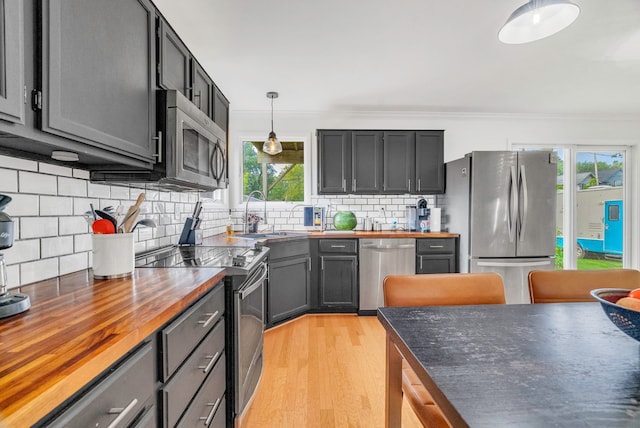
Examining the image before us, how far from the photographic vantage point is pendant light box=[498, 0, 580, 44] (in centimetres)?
127

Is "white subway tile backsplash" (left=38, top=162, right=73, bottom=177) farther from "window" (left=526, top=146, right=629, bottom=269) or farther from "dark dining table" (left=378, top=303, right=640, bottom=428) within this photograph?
"window" (left=526, top=146, right=629, bottom=269)

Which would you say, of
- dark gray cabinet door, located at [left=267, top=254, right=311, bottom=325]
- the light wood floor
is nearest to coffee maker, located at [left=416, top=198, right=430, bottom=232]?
the light wood floor

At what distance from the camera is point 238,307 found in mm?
1552

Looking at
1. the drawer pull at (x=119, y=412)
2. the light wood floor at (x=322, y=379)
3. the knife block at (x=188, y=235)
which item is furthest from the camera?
the knife block at (x=188, y=235)

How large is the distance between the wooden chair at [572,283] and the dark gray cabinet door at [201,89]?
2.19 metres

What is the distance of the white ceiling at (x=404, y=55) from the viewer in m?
1.98

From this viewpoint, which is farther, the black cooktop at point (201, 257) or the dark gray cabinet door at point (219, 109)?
the dark gray cabinet door at point (219, 109)

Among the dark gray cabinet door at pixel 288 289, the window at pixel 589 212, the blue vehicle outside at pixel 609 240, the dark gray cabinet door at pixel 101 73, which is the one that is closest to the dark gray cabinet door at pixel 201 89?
the dark gray cabinet door at pixel 101 73

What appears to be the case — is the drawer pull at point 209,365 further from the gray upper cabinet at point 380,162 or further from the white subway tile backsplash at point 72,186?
the gray upper cabinet at point 380,162

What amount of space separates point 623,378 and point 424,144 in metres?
3.45

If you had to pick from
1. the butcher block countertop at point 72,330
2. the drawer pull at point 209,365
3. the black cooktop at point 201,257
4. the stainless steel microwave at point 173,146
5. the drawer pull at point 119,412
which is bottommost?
the drawer pull at point 209,365

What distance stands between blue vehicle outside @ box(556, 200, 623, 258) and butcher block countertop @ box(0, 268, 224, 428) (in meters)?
5.01

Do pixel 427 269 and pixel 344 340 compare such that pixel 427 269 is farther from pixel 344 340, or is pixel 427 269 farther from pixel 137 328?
pixel 137 328

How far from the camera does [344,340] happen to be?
2771 millimetres
